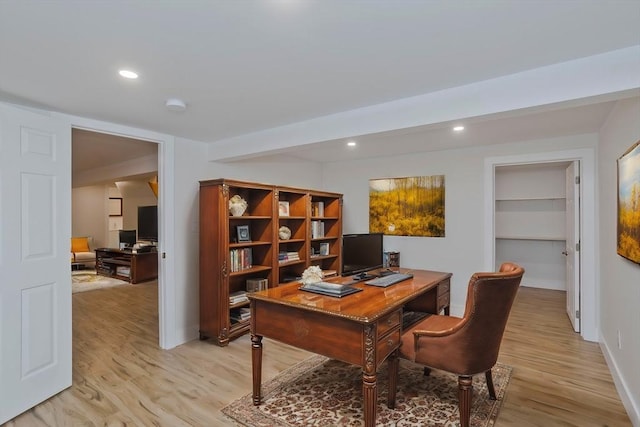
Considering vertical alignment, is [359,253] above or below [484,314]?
above

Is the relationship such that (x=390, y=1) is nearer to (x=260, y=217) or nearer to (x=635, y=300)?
(x=635, y=300)

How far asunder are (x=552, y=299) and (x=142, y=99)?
5915 millimetres

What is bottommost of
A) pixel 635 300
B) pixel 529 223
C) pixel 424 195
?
pixel 635 300

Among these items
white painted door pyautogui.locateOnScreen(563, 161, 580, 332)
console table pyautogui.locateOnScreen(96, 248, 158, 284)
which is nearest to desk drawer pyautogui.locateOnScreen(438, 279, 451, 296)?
white painted door pyautogui.locateOnScreen(563, 161, 580, 332)

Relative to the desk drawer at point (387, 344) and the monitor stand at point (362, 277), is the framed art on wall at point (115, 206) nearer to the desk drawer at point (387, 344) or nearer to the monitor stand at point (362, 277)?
the monitor stand at point (362, 277)

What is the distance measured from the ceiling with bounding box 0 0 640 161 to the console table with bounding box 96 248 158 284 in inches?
188

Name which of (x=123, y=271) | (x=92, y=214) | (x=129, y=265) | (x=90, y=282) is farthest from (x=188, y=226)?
(x=92, y=214)

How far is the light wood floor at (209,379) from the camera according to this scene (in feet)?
7.21

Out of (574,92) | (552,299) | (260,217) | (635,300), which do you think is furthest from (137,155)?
(552,299)

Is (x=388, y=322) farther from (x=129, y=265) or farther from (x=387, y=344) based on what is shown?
(x=129, y=265)

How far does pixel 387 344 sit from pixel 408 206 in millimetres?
2904

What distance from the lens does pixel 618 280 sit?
253cm

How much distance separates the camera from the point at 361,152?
4.52 meters

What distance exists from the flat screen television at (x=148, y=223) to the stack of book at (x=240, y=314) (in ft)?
15.0
